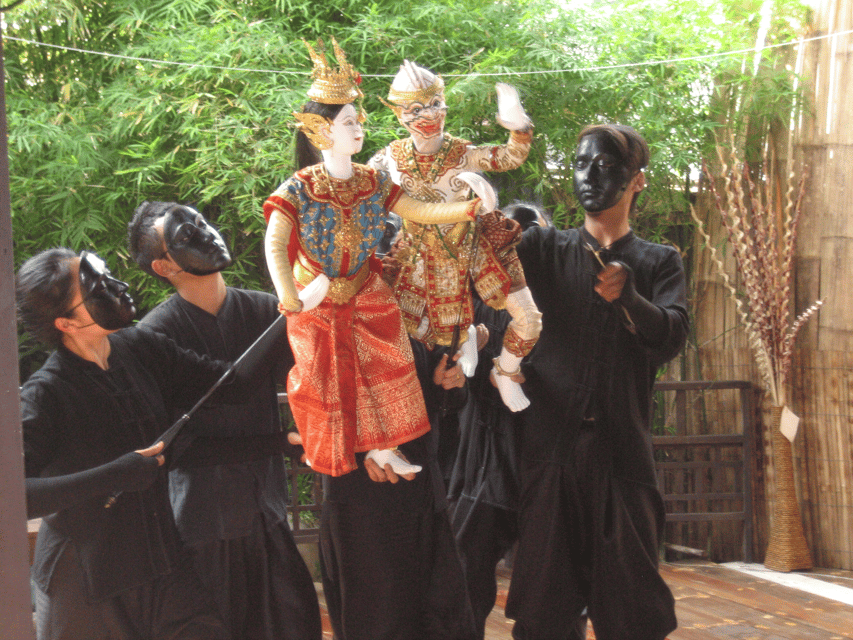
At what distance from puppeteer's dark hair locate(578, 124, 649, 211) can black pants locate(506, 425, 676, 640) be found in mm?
769

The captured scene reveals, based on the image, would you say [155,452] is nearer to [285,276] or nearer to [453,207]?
[285,276]

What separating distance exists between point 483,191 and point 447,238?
196 mm

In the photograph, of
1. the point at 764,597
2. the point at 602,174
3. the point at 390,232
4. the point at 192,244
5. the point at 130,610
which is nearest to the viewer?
the point at 130,610

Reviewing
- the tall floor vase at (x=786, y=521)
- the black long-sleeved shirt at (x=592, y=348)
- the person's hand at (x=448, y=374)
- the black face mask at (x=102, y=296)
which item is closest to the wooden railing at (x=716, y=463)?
the tall floor vase at (x=786, y=521)

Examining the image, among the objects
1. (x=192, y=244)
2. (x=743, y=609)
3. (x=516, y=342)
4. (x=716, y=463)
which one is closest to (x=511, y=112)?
(x=516, y=342)

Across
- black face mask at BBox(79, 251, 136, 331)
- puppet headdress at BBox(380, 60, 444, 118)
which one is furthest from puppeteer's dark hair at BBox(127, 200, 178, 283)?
puppet headdress at BBox(380, 60, 444, 118)

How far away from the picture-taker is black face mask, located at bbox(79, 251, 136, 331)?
2.01 meters

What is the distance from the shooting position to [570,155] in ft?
13.0

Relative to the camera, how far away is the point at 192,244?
2.21 metres

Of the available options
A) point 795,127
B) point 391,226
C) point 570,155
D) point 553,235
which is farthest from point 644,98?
point 391,226

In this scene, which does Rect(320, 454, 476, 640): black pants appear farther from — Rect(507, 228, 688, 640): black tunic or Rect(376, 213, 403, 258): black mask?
Rect(376, 213, 403, 258): black mask

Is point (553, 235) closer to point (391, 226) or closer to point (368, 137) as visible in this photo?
point (391, 226)

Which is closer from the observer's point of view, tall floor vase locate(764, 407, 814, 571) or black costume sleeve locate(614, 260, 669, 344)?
black costume sleeve locate(614, 260, 669, 344)

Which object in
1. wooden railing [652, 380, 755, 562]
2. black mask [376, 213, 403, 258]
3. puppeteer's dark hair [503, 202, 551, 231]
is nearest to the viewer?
black mask [376, 213, 403, 258]
